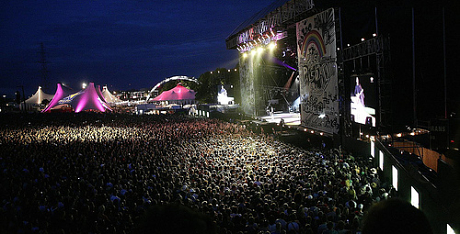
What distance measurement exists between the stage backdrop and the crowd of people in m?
4.16

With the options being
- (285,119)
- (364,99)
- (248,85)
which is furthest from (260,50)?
(364,99)

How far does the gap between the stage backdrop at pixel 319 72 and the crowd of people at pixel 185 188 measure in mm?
4164

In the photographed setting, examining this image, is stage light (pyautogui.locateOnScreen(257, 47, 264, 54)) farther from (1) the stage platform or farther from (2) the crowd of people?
(2) the crowd of people

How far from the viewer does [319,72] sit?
16.1 meters

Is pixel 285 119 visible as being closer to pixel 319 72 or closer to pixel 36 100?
pixel 319 72

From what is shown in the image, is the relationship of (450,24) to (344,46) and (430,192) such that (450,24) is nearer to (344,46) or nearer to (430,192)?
(344,46)

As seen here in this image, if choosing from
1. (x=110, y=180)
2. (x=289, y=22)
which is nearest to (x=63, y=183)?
(x=110, y=180)

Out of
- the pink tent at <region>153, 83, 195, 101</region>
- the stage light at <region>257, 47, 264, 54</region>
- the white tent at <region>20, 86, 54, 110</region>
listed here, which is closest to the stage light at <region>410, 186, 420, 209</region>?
the stage light at <region>257, 47, 264, 54</region>

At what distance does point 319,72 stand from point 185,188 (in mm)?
11123

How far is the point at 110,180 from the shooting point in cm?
789

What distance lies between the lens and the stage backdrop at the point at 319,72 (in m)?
14.8

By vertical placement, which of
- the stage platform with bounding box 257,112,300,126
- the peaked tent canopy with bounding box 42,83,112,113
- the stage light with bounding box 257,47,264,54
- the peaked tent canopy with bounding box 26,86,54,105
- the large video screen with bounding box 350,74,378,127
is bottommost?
the stage platform with bounding box 257,112,300,126

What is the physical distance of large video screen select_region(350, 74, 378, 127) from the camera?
1220cm

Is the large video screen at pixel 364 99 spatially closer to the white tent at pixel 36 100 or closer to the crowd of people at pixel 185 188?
the crowd of people at pixel 185 188
